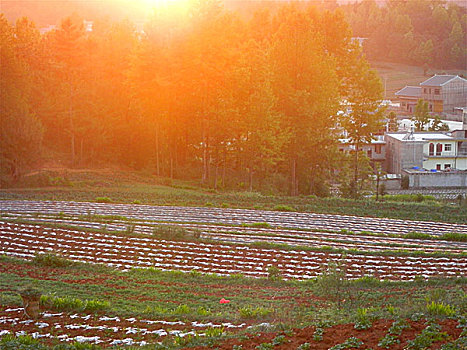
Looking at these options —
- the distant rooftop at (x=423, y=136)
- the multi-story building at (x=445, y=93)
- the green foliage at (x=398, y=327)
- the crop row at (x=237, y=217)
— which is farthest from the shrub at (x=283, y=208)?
the multi-story building at (x=445, y=93)

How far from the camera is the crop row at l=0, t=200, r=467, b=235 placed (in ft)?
68.3

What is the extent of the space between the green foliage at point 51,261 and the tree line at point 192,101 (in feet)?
42.0

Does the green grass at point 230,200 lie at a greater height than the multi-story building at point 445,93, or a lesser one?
lesser

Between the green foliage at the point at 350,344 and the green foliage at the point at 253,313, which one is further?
the green foliage at the point at 253,313

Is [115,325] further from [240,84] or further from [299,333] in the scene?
[240,84]

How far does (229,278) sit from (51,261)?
4276mm

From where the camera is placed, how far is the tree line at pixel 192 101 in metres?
28.5

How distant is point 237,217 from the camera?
A: 22.1 metres

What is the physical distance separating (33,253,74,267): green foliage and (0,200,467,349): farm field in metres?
0.02

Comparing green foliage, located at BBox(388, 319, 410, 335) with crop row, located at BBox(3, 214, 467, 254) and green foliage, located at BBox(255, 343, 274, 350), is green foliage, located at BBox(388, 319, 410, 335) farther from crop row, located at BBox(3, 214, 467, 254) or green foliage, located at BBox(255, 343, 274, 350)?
crop row, located at BBox(3, 214, 467, 254)

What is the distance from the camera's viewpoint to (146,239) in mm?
17500

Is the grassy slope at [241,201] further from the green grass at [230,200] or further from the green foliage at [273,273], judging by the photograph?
the green foliage at [273,273]

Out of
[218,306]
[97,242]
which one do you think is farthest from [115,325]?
[97,242]

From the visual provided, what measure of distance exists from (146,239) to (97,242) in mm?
1344
